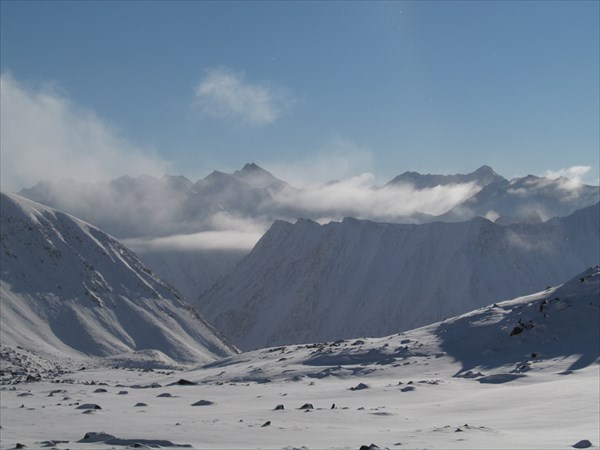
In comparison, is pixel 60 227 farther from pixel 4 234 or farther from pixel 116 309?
pixel 116 309

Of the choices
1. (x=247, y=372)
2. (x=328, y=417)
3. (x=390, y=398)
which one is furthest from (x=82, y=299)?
(x=328, y=417)

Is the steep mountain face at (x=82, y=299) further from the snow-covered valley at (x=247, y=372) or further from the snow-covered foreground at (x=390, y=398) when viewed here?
the snow-covered foreground at (x=390, y=398)

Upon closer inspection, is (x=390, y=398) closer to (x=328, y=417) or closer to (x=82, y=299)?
(x=328, y=417)

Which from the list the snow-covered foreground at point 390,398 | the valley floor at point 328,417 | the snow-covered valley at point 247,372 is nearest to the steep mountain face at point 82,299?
the snow-covered valley at point 247,372

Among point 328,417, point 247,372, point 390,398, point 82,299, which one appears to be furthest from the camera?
point 82,299

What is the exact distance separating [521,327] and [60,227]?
409ft

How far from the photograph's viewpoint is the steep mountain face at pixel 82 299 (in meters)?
135

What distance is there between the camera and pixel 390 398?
139 feet

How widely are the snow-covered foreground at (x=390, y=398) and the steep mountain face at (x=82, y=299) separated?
4811 centimetres

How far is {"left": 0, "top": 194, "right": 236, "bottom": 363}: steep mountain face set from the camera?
443ft

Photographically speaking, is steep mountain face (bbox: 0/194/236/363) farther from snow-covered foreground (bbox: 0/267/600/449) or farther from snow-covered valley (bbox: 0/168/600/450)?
snow-covered foreground (bbox: 0/267/600/449)

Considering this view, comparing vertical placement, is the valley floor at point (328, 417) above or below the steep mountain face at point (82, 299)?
below

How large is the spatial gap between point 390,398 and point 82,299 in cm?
11851

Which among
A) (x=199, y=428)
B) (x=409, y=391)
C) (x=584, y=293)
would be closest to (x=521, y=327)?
(x=584, y=293)
